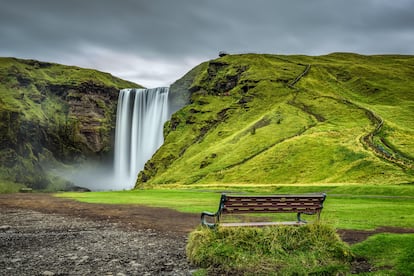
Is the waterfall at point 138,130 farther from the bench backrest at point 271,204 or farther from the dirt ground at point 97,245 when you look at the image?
the bench backrest at point 271,204

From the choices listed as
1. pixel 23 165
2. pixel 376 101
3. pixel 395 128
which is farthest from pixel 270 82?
pixel 23 165

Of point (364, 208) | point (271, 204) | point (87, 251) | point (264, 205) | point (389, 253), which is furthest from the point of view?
point (364, 208)

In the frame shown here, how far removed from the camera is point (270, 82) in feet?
413

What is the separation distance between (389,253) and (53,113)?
6001 inches

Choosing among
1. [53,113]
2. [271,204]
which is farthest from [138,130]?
[271,204]

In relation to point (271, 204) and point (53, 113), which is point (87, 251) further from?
point (53, 113)

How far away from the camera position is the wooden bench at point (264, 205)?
452 inches

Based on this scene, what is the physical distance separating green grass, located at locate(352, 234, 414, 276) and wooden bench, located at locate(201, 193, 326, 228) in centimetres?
181

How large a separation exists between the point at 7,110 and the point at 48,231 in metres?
120

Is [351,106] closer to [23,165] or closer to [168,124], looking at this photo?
[168,124]

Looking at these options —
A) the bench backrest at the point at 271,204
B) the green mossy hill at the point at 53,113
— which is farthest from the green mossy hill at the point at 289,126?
the green mossy hill at the point at 53,113

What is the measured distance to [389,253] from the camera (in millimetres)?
11062

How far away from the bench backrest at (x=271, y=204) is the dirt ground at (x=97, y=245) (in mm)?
2209

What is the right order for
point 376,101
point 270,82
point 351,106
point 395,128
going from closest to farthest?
1. point 395,128
2. point 351,106
3. point 376,101
4. point 270,82
